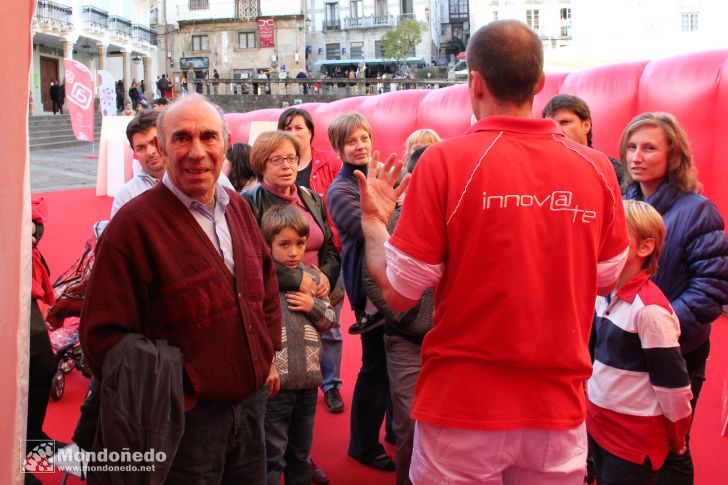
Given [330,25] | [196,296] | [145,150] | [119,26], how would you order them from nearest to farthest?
[196,296] → [145,150] → [119,26] → [330,25]

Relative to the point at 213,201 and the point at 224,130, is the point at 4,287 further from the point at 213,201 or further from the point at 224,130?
the point at 224,130

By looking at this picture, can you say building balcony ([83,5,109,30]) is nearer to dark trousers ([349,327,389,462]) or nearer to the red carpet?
the red carpet

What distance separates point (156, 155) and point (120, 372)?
1.52m

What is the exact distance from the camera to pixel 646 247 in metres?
2.17

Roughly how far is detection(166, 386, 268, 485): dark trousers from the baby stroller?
52.9 inches

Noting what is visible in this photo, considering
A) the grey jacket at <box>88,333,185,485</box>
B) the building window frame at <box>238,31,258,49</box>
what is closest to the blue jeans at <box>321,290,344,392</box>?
the grey jacket at <box>88,333,185,485</box>

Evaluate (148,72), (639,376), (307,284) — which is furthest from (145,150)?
(148,72)

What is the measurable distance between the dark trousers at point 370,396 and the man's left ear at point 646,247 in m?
1.27

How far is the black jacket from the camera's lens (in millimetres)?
2949

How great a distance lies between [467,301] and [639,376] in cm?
90

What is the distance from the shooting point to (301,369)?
256cm

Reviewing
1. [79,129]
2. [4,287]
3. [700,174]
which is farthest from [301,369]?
[79,129]

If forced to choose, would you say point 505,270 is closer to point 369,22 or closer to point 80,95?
point 80,95

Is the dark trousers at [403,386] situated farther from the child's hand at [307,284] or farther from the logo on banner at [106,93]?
the logo on banner at [106,93]
